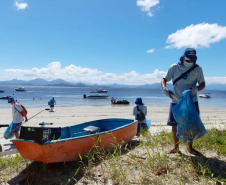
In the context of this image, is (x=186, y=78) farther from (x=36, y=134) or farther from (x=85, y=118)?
(x=85, y=118)

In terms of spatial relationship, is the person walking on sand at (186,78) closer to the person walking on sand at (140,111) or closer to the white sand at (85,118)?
the person walking on sand at (140,111)

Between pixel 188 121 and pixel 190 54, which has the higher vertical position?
pixel 190 54

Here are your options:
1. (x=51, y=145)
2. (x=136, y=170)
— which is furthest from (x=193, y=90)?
(x=51, y=145)

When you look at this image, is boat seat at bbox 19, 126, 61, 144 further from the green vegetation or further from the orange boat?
the green vegetation

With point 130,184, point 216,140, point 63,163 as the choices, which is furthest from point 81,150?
point 216,140

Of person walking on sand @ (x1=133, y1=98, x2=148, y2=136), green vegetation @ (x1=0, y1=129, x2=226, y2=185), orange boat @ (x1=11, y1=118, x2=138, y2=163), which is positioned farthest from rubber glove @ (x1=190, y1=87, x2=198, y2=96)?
person walking on sand @ (x1=133, y1=98, x2=148, y2=136)

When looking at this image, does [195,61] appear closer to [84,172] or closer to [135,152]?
[135,152]

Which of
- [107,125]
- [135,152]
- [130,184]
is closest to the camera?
[130,184]

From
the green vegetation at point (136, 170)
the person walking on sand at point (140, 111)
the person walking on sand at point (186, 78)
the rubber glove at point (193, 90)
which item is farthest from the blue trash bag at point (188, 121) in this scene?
the person walking on sand at point (140, 111)

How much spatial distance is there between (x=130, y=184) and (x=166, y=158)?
1028mm

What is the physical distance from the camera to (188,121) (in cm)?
310

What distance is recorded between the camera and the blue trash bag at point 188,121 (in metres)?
3.08

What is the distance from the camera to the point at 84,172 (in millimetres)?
3318

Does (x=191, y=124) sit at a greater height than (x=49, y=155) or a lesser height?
greater
